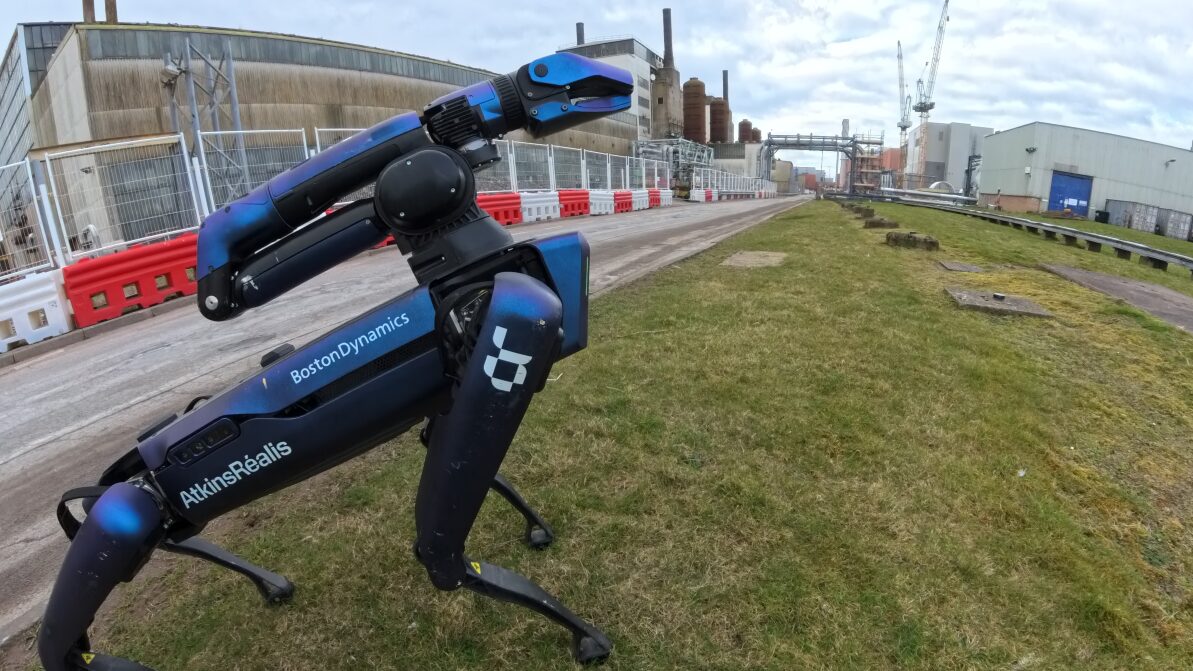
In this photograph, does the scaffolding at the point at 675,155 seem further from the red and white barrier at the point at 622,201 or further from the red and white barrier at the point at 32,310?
the red and white barrier at the point at 32,310

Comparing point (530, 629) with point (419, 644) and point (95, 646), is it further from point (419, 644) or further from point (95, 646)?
point (95, 646)

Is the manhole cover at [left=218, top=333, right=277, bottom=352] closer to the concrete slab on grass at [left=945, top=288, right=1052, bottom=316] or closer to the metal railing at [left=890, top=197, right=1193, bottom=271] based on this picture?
the concrete slab on grass at [left=945, top=288, right=1052, bottom=316]

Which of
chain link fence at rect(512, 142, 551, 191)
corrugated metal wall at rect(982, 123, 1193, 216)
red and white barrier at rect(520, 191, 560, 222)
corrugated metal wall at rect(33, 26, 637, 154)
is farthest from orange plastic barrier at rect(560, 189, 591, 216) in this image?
corrugated metal wall at rect(982, 123, 1193, 216)

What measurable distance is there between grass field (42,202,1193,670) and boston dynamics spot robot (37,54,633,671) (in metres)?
0.61

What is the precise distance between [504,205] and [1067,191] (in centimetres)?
5020

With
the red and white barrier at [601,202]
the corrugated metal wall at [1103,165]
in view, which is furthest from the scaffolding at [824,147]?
the red and white barrier at [601,202]

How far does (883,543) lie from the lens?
8.68 ft

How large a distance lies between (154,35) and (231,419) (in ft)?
134

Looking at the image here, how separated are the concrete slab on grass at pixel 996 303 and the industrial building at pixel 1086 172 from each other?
48962mm

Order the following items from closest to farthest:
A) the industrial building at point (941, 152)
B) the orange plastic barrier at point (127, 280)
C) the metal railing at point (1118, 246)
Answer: the orange plastic barrier at point (127, 280), the metal railing at point (1118, 246), the industrial building at point (941, 152)

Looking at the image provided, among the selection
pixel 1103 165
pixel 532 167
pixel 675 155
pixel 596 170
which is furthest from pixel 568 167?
pixel 1103 165

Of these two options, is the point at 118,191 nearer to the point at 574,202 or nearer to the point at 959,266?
the point at 574,202

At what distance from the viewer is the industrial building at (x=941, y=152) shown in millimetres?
83250

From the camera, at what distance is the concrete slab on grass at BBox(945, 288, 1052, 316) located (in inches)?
247
